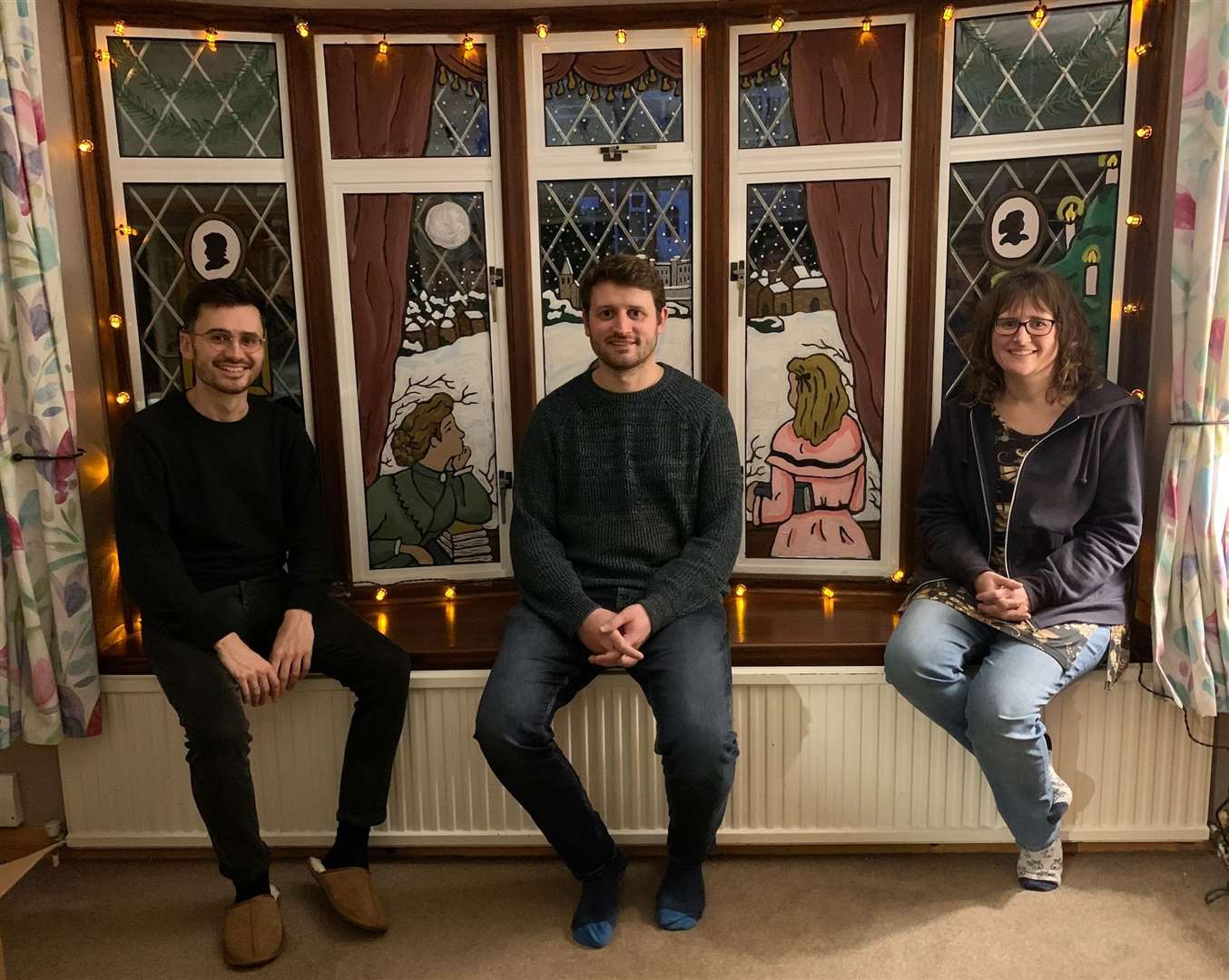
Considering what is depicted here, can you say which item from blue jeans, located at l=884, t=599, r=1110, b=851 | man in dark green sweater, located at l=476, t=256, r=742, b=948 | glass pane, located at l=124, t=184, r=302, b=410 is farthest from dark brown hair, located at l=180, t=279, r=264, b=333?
blue jeans, located at l=884, t=599, r=1110, b=851

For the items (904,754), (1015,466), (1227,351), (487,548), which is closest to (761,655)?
(904,754)

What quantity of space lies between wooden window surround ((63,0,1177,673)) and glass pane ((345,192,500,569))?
8cm

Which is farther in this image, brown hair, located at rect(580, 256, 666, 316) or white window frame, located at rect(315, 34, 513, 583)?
white window frame, located at rect(315, 34, 513, 583)

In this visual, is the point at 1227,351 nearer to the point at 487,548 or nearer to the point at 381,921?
the point at 487,548

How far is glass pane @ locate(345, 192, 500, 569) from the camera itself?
242 centimetres

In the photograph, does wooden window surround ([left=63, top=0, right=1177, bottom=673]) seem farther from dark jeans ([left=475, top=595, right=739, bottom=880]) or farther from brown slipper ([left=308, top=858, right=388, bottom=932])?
brown slipper ([left=308, top=858, right=388, bottom=932])

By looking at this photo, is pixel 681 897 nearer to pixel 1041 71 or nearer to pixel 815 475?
pixel 815 475

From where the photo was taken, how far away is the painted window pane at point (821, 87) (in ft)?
7.56

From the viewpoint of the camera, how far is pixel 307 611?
207 centimetres

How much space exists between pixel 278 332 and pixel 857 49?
1543 mm

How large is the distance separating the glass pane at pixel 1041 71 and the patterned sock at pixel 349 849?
2.06 m

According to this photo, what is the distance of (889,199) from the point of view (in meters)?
2.35

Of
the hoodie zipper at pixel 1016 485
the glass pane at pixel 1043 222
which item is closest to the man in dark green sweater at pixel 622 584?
the hoodie zipper at pixel 1016 485

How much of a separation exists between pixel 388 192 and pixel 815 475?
1.27m
